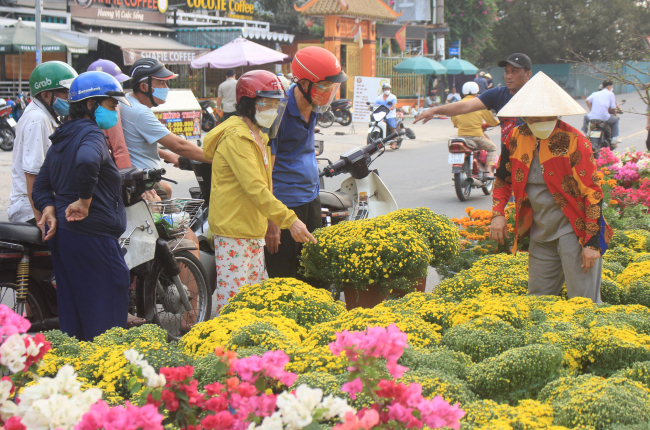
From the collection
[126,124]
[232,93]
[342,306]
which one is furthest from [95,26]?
[342,306]

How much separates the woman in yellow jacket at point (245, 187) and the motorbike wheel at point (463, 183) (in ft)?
21.3

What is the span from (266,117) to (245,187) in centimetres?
44

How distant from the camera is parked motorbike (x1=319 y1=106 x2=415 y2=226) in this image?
5.48 m

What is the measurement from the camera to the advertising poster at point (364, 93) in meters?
18.5

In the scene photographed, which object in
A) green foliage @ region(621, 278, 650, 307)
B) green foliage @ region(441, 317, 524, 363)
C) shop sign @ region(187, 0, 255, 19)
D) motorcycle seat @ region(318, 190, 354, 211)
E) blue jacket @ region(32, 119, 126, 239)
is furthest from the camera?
shop sign @ region(187, 0, 255, 19)

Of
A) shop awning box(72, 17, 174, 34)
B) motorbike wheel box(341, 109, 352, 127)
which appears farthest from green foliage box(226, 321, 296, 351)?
shop awning box(72, 17, 174, 34)

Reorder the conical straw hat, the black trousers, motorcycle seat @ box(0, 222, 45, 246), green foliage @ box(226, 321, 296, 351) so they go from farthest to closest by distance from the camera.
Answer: the black trousers < motorcycle seat @ box(0, 222, 45, 246) < the conical straw hat < green foliage @ box(226, 321, 296, 351)

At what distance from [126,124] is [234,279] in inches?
52.6

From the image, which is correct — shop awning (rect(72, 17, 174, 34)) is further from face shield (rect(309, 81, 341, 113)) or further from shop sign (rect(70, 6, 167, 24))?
face shield (rect(309, 81, 341, 113))

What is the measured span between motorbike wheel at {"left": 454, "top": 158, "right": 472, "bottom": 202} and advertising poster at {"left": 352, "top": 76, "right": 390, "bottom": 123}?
8530 mm

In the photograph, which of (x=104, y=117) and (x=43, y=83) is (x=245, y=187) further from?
(x=43, y=83)

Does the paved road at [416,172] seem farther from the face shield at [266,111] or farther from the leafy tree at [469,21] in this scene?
the leafy tree at [469,21]

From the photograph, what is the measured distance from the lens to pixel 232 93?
14.6 metres

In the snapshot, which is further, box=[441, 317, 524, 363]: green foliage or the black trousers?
the black trousers
